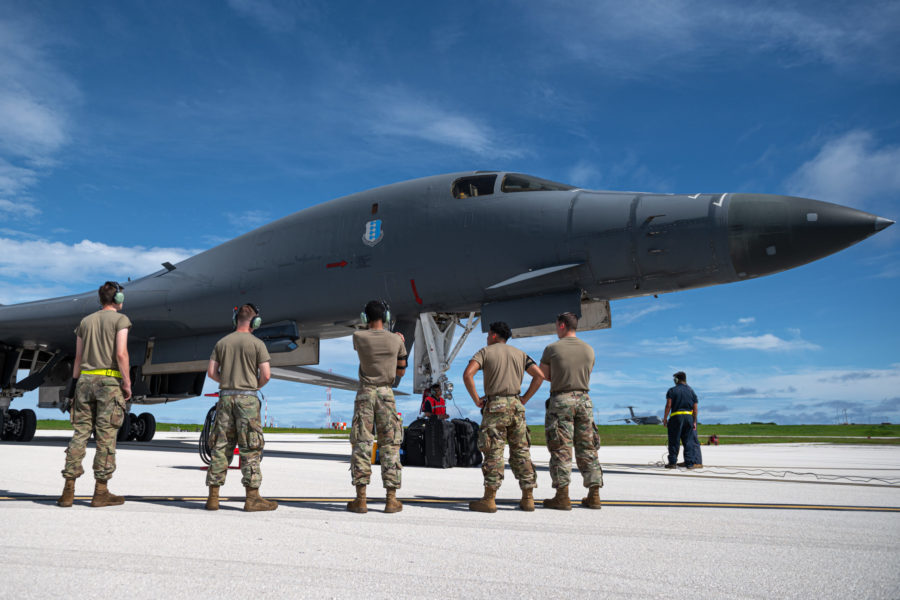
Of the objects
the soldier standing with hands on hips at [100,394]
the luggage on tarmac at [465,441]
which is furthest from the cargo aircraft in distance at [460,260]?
the soldier standing with hands on hips at [100,394]

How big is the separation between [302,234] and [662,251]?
21.1 ft

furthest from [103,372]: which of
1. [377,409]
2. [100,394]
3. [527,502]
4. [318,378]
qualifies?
[318,378]

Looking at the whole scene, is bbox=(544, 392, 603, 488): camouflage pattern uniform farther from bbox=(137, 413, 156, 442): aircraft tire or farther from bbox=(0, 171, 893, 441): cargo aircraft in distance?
bbox=(137, 413, 156, 442): aircraft tire

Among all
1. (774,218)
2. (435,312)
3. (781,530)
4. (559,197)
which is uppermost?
(559,197)

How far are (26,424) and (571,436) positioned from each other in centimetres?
1621

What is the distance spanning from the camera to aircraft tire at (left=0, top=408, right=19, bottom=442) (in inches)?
656

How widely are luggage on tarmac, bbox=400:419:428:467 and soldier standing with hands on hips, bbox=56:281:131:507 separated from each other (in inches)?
196

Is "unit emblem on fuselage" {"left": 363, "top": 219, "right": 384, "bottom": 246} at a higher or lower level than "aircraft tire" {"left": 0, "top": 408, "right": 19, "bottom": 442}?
higher

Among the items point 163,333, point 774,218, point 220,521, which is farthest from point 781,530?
point 163,333

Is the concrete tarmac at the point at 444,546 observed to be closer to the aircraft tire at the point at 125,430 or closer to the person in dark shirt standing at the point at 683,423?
the person in dark shirt standing at the point at 683,423

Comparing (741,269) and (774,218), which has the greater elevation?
(774,218)

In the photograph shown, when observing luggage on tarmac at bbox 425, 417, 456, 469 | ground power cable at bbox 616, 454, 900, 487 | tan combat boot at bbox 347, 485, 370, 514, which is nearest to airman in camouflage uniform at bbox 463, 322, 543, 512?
tan combat boot at bbox 347, 485, 370, 514

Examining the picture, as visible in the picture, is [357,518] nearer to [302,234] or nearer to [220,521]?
[220,521]

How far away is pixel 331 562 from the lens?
11.4 ft
